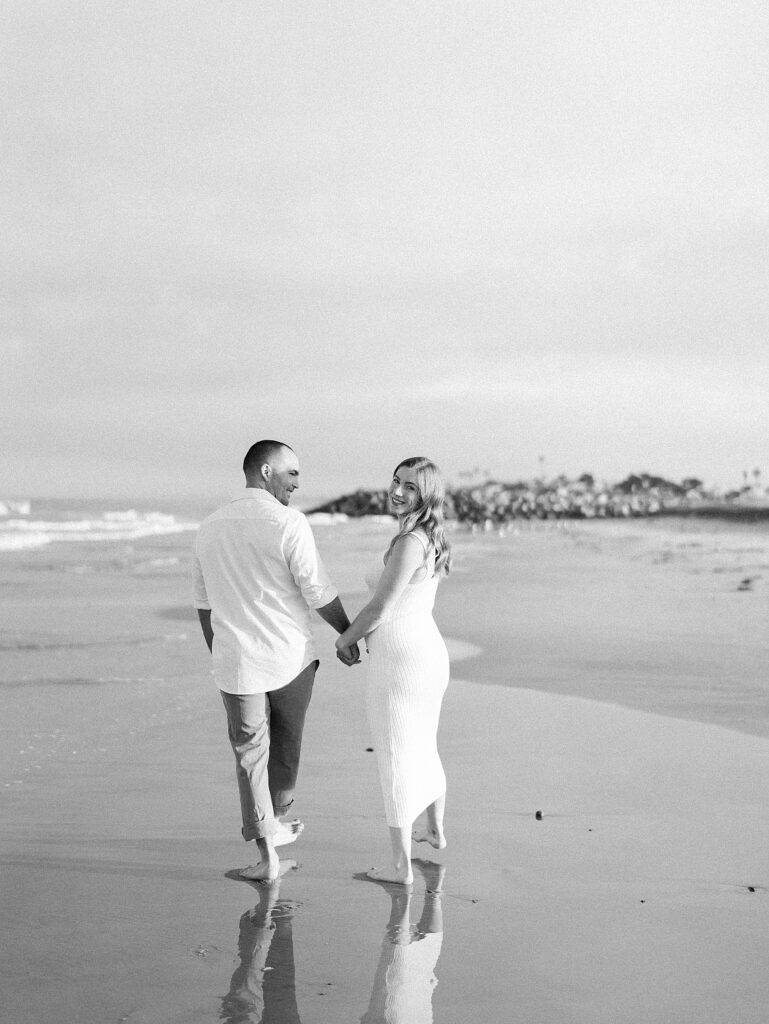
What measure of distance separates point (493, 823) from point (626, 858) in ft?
2.32

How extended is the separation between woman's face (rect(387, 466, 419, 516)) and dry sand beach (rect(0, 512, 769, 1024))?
1502 mm

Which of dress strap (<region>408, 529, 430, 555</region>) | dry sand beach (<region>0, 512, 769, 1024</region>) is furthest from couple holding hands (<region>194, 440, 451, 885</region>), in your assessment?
dry sand beach (<region>0, 512, 769, 1024</region>)

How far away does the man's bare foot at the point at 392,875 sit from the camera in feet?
13.5

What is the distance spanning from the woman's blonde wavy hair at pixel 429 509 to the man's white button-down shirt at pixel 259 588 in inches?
16.4

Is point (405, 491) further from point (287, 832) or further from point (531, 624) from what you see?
point (531, 624)

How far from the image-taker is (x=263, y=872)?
4172 mm

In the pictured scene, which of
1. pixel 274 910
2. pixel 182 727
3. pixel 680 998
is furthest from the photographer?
pixel 182 727

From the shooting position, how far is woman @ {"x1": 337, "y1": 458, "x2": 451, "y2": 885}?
14.1 ft

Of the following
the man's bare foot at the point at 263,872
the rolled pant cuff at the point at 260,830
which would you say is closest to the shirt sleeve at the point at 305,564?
the rolled pant cuff at the point at 260,830

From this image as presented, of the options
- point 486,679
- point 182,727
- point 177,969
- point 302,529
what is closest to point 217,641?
point 302,529

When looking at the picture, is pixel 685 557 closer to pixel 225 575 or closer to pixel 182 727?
pixel 182 727

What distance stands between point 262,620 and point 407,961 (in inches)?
59.3

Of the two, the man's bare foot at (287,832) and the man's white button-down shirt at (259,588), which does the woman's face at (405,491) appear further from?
the man's bare foot at (287,832)

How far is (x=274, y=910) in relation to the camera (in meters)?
3.87
